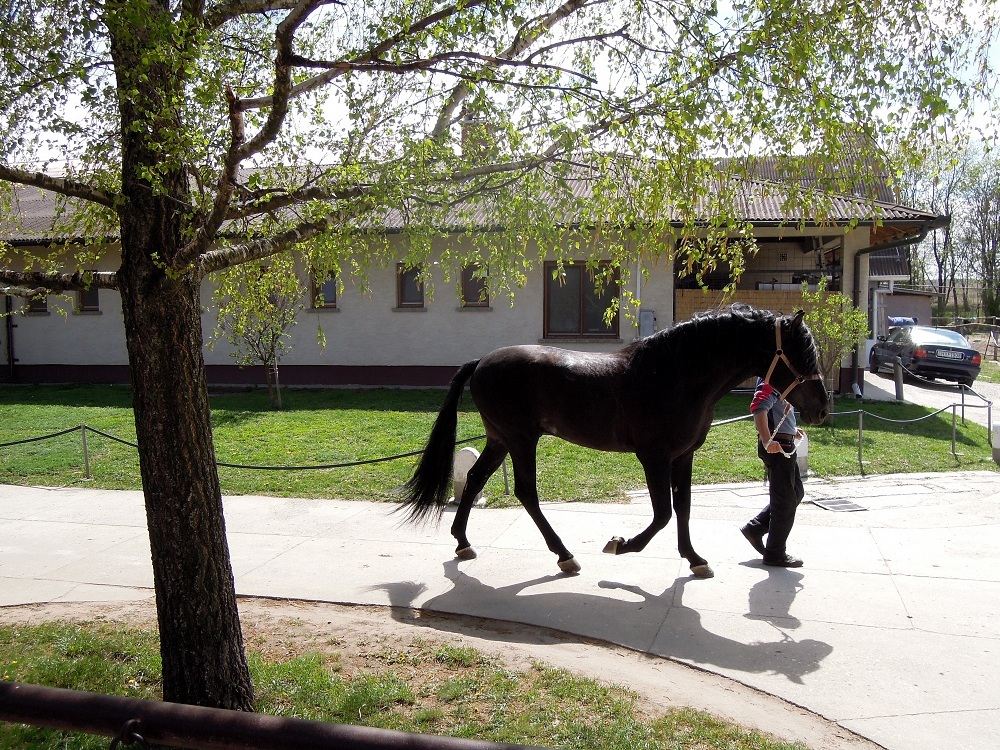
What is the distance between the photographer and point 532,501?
20.4 ft

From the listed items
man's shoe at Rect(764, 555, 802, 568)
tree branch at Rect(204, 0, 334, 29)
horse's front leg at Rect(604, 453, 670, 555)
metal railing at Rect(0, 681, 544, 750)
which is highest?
tree branch at Rect(204, 0, 334, 29)

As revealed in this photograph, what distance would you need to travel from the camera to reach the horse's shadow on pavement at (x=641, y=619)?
182 inches

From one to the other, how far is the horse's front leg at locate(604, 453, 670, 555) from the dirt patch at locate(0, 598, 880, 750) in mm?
961

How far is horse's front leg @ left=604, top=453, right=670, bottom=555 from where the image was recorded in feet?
18.4

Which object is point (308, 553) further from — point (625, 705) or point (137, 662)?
point (625, 705)

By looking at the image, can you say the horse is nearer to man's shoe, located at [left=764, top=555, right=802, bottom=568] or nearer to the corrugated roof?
man's shoe, located at [left=764, top=555, right=802, bottom=568]

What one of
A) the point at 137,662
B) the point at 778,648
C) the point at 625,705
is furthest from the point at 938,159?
the point at 137,662

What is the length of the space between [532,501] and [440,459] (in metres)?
0.89

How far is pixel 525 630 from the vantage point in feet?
16.8

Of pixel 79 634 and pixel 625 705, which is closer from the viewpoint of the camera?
pixel 625 705

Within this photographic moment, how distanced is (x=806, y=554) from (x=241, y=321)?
5613mm

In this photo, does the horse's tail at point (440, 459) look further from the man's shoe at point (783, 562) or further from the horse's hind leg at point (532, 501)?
the man's shoe at point (783, 562)

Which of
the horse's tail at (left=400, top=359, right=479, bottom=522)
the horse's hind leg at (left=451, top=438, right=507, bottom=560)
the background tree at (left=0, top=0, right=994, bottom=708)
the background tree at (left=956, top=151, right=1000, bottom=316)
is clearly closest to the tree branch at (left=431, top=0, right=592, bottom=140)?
the background tree at (left=0, top=0, right=994, bottom=708)

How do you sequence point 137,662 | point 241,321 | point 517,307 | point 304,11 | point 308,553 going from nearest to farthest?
point 304,11 < point 137,662 < point 308,553 < point 241,321 < point 517,307
